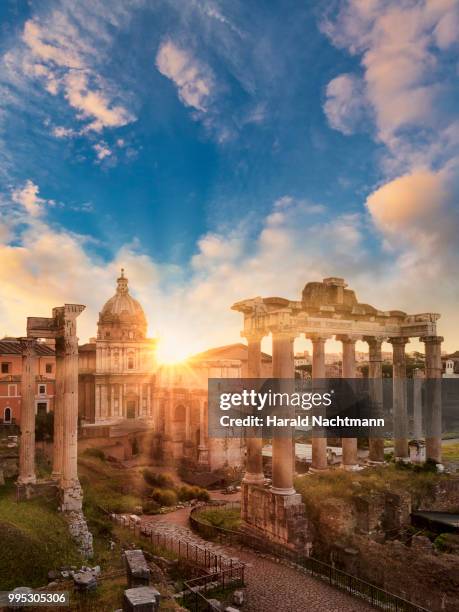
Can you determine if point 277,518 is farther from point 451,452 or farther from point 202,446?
point 451,452

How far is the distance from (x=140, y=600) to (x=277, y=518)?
895 cm

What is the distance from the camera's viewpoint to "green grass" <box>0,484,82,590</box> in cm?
1373

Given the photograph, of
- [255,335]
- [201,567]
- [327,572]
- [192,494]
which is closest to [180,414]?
[192,494]

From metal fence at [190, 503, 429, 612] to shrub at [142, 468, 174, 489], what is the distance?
13.0m

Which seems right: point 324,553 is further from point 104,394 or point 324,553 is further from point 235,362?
point 104,394

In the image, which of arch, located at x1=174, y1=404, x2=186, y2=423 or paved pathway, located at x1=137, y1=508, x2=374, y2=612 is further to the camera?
arch, located at x1=174, y1=404, x2=186, y2=423

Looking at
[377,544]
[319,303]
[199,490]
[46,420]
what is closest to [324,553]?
[377,544]

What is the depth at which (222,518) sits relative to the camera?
22141 mm

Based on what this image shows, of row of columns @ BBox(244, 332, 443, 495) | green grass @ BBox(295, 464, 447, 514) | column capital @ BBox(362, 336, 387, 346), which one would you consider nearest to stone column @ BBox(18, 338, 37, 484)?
row of columns @ BBox(244, 332, 443, 495)

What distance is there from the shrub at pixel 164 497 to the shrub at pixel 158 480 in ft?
11.4

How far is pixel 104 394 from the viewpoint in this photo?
172 feet

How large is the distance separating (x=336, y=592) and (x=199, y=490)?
1695 cm

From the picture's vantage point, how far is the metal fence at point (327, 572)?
1397 cm

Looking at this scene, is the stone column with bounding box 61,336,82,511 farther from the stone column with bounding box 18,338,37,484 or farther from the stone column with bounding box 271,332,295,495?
the stone column with bounding box 271,332,295,495
